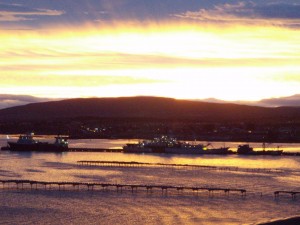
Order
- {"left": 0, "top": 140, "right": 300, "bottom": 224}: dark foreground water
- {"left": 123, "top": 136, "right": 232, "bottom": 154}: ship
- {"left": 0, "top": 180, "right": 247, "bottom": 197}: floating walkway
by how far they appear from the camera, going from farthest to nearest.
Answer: {"left": 123, "top": 136, "right": 232, "bottom": 154}: ship
{"left": 0, "top": 180, "right": 247, "bottom": 197}: floating walkway
{"left": 0, "top": 140, "right": 300, "bottom": 224}: dark foreground water

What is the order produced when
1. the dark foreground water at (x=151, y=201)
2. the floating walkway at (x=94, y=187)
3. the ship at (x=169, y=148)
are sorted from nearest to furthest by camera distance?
the dark foreground water at (x=151, y=201)
the floating walkway at (x=94, y=187)
the ship at (x=169, y=148)

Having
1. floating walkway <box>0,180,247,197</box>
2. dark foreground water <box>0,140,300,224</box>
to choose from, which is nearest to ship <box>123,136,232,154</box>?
dark foreground water <box>0,140,300,224</box>

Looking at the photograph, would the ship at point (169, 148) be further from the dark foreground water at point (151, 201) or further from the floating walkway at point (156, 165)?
the dark foreground water at point (151, 201)

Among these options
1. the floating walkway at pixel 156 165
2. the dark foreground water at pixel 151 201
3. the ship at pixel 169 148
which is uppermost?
the ship at pixel 169 148

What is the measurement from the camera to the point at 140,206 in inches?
1740

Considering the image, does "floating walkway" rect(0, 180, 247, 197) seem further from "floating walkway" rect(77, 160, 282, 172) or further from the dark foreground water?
"floating walkway" rect(77, 160, 282, 172)

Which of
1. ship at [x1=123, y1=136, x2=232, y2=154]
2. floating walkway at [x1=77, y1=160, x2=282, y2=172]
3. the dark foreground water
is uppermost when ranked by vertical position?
ship at [x1=123, y1=136, x2=232, y2=154]

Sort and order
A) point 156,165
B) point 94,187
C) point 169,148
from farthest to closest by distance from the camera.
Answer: point 169,148 < point 156,165 < point 94,187

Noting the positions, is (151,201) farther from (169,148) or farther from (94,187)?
(169,148)

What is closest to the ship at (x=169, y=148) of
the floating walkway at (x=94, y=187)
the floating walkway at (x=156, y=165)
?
the floating walkway at (x=156, y=165)

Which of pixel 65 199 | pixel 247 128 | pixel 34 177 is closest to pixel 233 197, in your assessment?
pixel 65 199

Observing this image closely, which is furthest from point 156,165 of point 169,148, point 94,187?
point 169,148

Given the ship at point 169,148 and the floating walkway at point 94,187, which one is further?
the ship at point 169,148

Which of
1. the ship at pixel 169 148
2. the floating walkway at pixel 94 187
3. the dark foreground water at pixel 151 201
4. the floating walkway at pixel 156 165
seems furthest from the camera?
the ship at pixel 169 148
